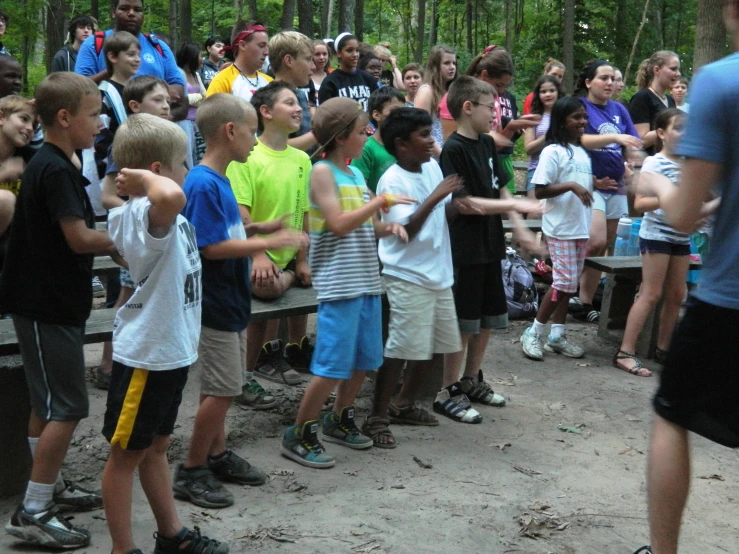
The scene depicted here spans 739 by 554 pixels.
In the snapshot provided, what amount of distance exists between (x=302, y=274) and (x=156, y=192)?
2.70 metres

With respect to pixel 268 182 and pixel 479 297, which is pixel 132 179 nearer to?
pixel 268 182

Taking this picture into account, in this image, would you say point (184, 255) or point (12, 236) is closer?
point (184, 255)

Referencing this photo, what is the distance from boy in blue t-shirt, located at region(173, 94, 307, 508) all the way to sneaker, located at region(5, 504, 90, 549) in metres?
0.61

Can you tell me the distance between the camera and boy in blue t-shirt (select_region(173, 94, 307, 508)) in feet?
12.8

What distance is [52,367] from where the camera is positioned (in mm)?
3574

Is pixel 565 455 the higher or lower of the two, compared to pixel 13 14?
lower

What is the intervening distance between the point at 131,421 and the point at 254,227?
1.29m

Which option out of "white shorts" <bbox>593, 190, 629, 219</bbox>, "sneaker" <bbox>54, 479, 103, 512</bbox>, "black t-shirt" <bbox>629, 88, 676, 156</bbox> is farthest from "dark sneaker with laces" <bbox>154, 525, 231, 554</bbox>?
"black t-shirt" <bbox>629, 88, 676, 156</bbox>

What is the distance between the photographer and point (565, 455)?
5039 mm

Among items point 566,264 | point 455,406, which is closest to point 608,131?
point 566,264

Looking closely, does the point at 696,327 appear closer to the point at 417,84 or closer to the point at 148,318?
the point at 148,318

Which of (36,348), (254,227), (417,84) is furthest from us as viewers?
(417,84)

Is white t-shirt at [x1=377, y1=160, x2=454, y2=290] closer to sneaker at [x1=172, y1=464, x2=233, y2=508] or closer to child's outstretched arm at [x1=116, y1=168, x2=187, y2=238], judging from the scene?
sneaker at [x1=172, y1=464, x2=233, y2=508]

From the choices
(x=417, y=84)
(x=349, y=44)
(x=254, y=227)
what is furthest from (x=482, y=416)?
(x=417, y=84)
